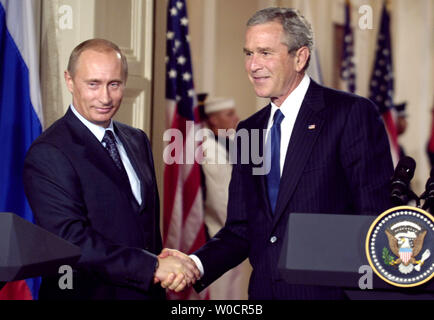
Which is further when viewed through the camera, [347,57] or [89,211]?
[347,57]

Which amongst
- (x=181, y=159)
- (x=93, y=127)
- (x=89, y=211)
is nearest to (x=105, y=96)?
(x=93, y=127)

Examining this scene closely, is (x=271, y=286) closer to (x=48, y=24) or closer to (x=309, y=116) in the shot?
(x=309, y=116)

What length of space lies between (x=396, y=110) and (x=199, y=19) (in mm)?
3192

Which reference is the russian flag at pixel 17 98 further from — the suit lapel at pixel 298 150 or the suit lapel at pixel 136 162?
the suit lapel at pixel 298 150

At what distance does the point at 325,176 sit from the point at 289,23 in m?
0.63

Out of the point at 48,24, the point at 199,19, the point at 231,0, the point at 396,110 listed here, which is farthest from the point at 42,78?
the point at 396,110

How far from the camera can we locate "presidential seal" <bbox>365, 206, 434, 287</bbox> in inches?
65.3

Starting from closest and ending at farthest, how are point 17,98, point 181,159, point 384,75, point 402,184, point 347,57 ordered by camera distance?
point 402,184 → point 17,98 → point 181,159 → point 347,57 → point 384,75

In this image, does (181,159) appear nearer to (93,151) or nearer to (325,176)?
(93,151)

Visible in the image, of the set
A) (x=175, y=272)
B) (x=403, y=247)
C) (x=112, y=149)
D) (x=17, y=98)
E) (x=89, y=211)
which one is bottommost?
(x=175, y=272)

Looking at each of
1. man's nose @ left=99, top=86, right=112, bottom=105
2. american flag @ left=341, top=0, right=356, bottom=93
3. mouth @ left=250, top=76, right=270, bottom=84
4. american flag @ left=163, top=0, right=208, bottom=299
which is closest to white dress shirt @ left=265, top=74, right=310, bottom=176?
mouth @ left=250, top=76, right=270, bottom=84

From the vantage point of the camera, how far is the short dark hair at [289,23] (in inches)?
101

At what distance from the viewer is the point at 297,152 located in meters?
2.38

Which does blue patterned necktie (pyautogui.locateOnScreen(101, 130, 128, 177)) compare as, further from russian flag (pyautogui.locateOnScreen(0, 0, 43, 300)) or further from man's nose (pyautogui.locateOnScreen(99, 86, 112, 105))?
russian flag (pyautogui.locateOnScreen(0, 0, 43, 300))
